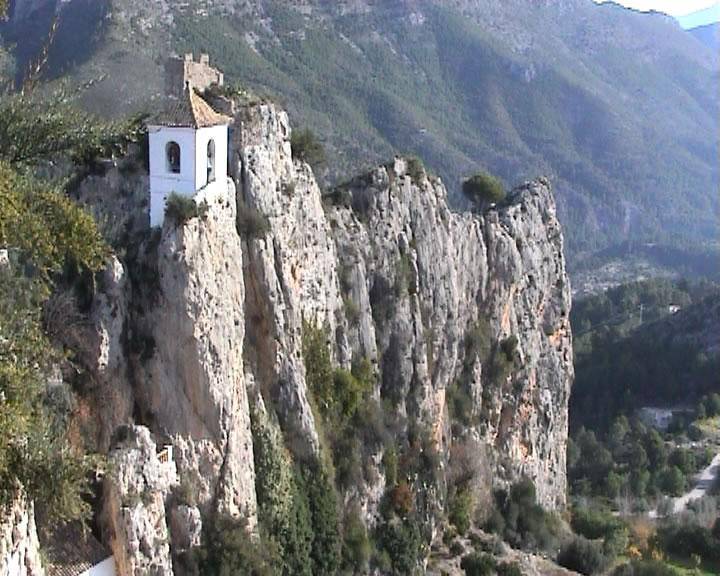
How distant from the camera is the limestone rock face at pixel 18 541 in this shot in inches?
634

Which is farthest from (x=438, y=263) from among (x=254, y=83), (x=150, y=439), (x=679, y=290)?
(x=679, y=290)

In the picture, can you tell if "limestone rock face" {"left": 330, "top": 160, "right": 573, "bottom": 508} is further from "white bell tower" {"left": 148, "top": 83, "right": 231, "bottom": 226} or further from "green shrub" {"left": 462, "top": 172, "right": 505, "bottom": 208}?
"white bell tower" {"left": 148, "top": 83, "right": 231, "bottom": 226}

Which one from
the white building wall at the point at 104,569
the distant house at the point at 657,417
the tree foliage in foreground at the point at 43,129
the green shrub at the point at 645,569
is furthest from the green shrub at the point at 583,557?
the tree foliage in foreground at the point at 43,129

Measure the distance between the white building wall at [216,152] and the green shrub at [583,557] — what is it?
35.2 metres

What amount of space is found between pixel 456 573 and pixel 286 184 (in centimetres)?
2317

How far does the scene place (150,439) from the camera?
30016 mm

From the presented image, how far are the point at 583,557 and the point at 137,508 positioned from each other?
36666mm

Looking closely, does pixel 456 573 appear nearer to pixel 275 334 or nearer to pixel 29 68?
pixel 275 334

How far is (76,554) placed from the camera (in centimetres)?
2655

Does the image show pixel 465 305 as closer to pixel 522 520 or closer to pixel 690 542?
pixel 522 520

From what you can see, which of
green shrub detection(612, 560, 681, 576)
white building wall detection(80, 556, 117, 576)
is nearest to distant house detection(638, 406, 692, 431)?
green shrub detection(612, 560, 681, 576)

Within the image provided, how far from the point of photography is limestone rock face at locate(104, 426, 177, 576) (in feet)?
91.4

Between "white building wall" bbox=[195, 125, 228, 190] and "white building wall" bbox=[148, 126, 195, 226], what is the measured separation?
23 cm

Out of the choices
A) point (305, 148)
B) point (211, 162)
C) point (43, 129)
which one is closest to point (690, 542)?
point (305, 148)
